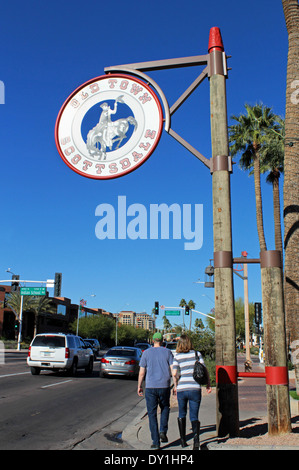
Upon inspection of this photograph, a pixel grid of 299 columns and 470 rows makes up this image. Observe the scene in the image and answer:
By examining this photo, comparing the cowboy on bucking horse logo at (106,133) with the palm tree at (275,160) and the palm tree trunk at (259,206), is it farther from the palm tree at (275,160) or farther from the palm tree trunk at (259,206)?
the palm tree trunk at (259,206)

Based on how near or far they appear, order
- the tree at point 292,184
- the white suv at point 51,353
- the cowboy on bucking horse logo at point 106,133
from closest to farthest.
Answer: the cowboy on bucking horse logo at point 106,133
the tree at point 292,184
the white suv at point 51,353

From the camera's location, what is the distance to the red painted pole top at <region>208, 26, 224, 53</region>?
7297 millimetres

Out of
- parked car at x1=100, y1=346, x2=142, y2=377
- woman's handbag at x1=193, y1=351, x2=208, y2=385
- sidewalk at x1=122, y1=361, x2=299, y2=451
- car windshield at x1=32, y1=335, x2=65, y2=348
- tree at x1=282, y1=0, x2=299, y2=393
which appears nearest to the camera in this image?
sidewalk at x1=122, y1=361, x2=299, y2=451

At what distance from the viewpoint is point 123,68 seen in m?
7.35

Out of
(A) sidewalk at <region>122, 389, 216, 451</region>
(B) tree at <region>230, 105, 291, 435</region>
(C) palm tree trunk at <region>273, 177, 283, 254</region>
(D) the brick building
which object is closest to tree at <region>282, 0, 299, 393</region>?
(A) sidewalk at <region>122, 389, 216, 451</region>

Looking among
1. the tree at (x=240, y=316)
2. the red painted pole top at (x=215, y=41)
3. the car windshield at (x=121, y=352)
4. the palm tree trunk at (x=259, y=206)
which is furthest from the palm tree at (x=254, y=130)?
the tree at (x=240, y=316)

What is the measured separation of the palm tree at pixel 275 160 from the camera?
25.0m

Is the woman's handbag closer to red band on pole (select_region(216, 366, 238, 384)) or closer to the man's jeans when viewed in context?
red band on pole (select_region(216, 366, 238, 384))

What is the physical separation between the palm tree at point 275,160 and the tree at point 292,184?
47.1ft

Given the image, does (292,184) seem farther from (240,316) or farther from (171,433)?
(240,316)

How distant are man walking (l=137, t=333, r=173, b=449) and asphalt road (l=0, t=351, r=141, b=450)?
122cm

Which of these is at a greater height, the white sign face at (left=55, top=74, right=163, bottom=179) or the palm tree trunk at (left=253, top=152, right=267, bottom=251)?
the palm tree trunk at (left=253, top=152, right=267, bottom=251)

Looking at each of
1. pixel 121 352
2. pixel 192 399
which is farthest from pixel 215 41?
pixel 121 352
